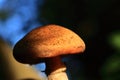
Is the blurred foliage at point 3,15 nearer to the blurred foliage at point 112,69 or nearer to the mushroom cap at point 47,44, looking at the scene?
the blurred foliage at point 112,69

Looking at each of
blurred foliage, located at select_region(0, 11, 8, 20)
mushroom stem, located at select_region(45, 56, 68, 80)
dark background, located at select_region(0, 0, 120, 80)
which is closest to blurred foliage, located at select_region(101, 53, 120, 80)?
mushroom stem, located at select_region(45, 56, 68, 80)

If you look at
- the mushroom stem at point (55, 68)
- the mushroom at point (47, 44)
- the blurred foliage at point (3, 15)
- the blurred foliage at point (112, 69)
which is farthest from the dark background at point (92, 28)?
the blurred foliage at point (3, 15)

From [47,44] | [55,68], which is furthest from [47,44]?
[55,68]

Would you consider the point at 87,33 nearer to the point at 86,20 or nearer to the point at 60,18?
the point at 86,20

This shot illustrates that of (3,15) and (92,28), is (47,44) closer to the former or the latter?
(92,28)

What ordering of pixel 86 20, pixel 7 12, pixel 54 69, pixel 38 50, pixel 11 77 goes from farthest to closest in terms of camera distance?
pixel 7 12 < pixel 86 20 < pixel 11 77 < pixel 54 69 < pixel 38 50

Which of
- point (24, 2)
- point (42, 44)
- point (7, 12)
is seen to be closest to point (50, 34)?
point (42, 44)
